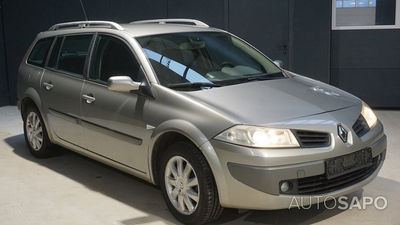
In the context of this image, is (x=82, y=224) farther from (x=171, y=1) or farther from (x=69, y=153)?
(x=171, y=1)

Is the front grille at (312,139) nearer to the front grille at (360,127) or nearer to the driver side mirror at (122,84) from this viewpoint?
the front grille at (360,127)

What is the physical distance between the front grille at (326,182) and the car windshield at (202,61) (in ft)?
3.76

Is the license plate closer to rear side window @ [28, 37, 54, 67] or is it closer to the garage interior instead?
the garage interior

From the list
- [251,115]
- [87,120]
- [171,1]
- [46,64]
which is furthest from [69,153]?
[171,1]

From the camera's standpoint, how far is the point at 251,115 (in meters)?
3.95

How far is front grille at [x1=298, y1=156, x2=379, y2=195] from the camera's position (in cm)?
386

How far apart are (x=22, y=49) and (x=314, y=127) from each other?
7.75 m

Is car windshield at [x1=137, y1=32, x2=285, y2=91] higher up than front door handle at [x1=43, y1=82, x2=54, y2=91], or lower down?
higher up

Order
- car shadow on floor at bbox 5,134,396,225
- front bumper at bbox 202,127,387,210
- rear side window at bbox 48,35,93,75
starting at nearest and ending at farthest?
front bumper at bbox 202,127,387,210, car shadow on floor at bbox 5,134,396,225, rear side window at bbox 48,35,93,75

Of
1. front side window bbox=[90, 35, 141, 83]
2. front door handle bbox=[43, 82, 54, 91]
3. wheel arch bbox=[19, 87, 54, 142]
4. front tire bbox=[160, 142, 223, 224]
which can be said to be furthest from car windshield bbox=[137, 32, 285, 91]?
wheel arch bbox=[19, 87, 54, 142]

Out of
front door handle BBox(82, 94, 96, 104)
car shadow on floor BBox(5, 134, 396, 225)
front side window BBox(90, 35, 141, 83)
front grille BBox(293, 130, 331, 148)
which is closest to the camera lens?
front grille BBox(293, 130, 331, 148)

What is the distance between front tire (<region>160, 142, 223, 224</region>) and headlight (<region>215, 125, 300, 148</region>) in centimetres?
31

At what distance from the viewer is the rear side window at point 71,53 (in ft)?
17.7

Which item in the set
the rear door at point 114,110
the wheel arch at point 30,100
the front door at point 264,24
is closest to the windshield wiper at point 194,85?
the rear door at point 114,110
